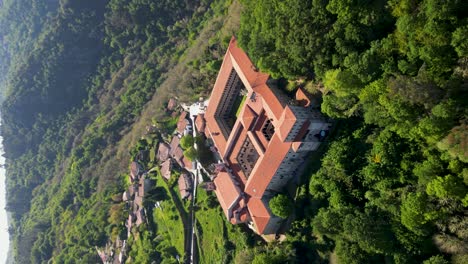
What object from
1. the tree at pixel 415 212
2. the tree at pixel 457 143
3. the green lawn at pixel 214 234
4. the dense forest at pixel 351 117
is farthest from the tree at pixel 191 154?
the tree at pixel 457 143

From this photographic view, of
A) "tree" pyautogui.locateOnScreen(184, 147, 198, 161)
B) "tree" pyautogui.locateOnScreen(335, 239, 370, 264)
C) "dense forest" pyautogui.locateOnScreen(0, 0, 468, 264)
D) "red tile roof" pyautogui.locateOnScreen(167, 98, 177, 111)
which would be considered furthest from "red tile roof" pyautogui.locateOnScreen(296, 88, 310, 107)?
"red tile roof" pyautogui.locateOnScreen(167, 98, 177, 111)

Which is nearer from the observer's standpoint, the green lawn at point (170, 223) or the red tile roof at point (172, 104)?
the green lawn at point (170, 223)

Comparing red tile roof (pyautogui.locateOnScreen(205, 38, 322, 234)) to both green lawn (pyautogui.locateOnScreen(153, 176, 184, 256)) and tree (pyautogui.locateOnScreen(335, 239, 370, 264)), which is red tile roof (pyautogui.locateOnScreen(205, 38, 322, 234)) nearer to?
tree (pyautogui.locateOnScreen(335, 239, 370, 264))

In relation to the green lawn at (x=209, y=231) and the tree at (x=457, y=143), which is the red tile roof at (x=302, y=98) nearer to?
the tree at (x=457, y=143)

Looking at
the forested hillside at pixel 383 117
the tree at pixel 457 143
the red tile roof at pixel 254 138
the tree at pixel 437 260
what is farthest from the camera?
the red tile roof at pixel 254 138

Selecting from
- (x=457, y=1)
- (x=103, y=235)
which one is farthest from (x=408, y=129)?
(x=103, y=235)

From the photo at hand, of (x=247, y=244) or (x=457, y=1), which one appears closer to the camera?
(x=457, y=1)

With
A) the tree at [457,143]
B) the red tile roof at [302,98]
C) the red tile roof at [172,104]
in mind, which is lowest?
the red tile roof at [172,104]

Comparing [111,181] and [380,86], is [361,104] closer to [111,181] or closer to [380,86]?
[380,86]
